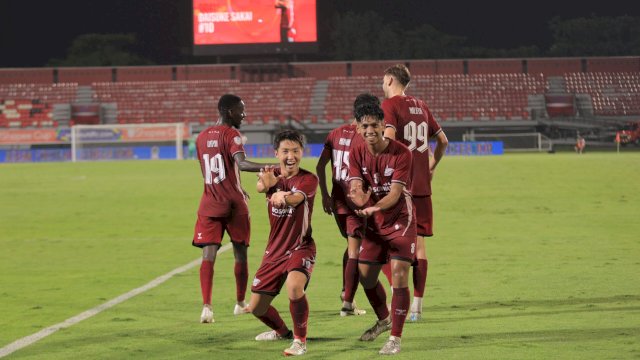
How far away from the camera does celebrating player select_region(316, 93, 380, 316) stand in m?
7.77

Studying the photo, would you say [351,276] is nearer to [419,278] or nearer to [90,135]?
[419,278]

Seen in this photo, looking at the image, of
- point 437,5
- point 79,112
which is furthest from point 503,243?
point 437,5

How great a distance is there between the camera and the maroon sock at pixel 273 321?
24.3 ft

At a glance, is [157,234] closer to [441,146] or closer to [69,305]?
[69,305]

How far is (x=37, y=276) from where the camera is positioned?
473 inches

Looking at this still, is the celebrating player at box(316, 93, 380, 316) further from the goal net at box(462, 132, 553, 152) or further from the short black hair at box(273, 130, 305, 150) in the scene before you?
the goal net at box(462, 132, 553, 152)

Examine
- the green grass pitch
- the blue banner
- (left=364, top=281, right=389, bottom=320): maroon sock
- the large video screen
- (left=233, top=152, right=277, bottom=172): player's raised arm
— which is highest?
the large video screen

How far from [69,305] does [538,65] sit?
68817 mm

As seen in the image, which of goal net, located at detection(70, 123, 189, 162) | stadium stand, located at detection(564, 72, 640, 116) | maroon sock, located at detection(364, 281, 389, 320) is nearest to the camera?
maroon sock, located at detection(364, 281, 389, 320)

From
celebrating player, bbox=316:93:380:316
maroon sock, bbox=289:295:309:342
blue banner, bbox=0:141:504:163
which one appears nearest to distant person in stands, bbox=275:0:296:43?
blue banner, bbox=0:141:504:163

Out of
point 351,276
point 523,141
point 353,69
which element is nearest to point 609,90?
point 523,141

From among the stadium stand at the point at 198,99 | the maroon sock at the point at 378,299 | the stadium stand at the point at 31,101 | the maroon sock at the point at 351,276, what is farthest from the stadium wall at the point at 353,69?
the maroon sock at the point at 378,299

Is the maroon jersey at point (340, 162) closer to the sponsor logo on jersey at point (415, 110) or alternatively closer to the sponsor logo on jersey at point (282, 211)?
the sponsor logo on jersey at point (415, 110)

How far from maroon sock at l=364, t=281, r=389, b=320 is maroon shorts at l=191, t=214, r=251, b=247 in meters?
1.82
